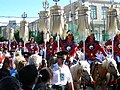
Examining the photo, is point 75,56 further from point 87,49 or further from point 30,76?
point 30,76

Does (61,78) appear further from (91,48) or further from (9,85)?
(91,48)

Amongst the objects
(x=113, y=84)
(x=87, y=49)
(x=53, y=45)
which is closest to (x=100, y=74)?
(x=113, y=84)

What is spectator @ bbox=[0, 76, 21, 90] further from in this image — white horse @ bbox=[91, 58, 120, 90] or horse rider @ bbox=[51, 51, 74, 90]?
white horse @ bbox=[91, 58, 120, 90]

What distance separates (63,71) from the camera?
18.4 ft

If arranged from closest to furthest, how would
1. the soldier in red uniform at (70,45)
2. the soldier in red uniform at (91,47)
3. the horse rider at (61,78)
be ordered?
1. the horse rider at (61,78)
2. the soldier in red uniform at (91,47)
3. the soldier in red uniform at (70,45)

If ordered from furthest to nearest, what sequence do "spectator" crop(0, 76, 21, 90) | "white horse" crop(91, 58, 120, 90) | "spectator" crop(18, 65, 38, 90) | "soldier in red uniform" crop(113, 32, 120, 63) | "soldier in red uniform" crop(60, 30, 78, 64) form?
"soldier in red uniform" crop(113, 32, 120, 63) < "soldier in red uniform" crop(60, 30, 78, 64) < "white horse" crop(91, 58, 120, 90) < "spectator" crop(18, 65, 38, 90) < "spectator" crop(0, 76, 21, 90)

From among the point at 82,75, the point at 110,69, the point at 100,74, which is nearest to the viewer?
the point at 82,75

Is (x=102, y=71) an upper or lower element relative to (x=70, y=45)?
lower

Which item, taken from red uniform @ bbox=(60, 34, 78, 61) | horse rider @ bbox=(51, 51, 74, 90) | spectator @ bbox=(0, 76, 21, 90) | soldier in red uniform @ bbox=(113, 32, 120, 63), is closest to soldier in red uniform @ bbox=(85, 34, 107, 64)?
red uniform @ bbox=(60, 34, 78, 61)

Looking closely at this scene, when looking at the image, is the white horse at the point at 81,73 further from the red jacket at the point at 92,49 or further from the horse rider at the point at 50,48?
the horse rider at the point at 50,48

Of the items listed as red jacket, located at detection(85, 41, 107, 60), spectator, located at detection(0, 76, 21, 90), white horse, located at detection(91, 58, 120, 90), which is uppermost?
spectator, located at detection(0, 76, 21, 90)

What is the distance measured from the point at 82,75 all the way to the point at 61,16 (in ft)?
23.0

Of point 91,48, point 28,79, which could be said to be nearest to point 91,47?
point 91,48

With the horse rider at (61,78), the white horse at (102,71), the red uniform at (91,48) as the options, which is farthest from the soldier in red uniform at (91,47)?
the horse rider at (61,78)
